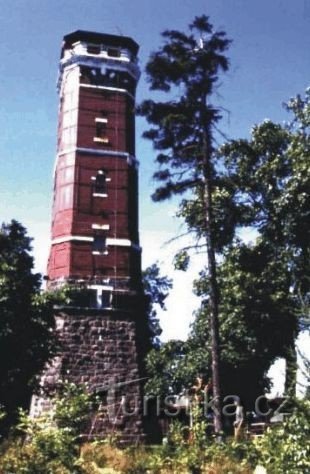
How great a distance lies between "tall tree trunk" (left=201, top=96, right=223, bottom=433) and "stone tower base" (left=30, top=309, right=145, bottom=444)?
1034 cm

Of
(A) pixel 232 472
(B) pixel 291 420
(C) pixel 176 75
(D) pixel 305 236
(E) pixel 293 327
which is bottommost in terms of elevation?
(A) pixel 232 472

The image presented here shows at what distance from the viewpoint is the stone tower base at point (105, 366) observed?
28469mm

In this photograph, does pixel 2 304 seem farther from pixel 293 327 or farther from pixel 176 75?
pixel 293 327

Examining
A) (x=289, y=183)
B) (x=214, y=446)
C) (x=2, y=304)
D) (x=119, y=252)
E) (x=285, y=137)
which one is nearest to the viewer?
(x=214, y=446)

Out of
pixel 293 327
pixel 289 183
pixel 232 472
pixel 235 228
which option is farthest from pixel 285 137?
pixel 232 472

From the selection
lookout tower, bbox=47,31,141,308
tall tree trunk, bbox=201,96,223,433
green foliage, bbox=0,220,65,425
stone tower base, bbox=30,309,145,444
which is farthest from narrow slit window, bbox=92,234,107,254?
tall tree trunk, bbox=201,96,223,433

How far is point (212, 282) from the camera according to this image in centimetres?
1981

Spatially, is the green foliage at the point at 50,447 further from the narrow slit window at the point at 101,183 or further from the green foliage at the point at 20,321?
the narrow slit window at the point at 101,183

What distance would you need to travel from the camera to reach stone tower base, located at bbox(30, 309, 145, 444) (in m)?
28.5

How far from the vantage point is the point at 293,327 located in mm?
26516

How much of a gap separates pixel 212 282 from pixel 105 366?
38.7 feet

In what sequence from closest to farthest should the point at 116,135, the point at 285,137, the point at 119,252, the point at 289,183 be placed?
the point at 289,183 → the point at 285,137 → the point at 119,252 → the point at 116,135

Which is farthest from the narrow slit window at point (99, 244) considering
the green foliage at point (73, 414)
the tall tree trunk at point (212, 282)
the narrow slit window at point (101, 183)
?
the green foliage at point (73, 414)

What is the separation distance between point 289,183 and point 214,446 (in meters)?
15.1
